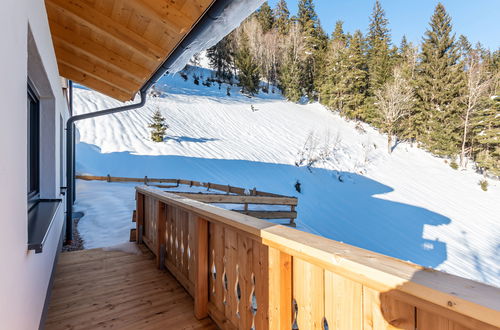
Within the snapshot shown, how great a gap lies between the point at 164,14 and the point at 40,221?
5.77 feet

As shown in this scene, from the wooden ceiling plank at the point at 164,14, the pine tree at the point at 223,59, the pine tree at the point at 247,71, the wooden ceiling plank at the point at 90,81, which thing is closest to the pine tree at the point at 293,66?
the pine tree at the point at 247,71

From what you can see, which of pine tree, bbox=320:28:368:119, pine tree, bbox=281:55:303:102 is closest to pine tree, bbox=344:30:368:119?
pine tree, bbox=320:28:368:119

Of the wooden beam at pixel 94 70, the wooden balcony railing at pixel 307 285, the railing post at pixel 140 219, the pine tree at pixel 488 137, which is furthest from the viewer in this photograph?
the pine tree at pixel 488 137

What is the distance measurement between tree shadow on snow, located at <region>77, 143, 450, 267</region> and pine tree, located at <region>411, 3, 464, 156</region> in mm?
9134

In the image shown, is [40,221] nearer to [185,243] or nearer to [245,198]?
[185,243]

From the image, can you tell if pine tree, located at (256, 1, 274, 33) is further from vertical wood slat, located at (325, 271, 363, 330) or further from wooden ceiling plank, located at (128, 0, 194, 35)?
vertical wood slat, located at (325, 271, 363, 330)

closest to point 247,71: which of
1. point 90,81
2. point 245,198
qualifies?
point 245,198

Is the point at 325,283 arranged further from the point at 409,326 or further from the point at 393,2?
the point at 393,2

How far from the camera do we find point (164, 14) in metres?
1.91

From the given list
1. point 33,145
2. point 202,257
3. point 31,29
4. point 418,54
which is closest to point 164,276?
point 202,257

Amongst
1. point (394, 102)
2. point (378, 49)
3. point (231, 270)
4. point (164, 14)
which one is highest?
point (378, 49)

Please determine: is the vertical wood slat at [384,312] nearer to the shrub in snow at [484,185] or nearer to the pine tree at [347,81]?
the shrub in snow at [484,185]

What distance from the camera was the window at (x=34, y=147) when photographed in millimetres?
2293

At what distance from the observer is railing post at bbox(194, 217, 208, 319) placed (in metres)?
1.99
